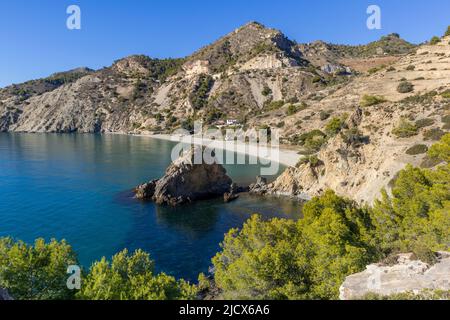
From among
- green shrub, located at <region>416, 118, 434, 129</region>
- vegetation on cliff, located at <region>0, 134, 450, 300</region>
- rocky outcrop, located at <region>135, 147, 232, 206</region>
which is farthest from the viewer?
rocky outcrop, located at <region>135, 147, 232, 206</region>

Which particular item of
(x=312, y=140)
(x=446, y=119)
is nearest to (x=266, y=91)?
(x=312, y=140)

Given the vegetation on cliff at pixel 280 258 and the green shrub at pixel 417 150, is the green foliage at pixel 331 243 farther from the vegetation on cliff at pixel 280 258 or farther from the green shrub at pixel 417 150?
the green shrub at pixel 417 150

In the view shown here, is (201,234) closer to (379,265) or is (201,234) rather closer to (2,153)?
(379,265)

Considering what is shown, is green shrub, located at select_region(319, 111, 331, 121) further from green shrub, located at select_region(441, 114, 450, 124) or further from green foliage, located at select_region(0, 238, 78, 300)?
green foliage, located at select_region(0, 238, 78, 300)

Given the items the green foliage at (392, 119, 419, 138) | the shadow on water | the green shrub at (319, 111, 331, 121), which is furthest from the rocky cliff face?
the green shrub at (319, 111, 331, 121)

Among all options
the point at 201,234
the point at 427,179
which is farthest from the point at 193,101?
the point at 427,179

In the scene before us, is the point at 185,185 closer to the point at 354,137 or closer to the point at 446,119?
the point at 354,137

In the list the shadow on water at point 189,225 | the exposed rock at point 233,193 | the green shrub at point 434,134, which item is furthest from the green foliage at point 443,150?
the exposed rock at point 233,193
